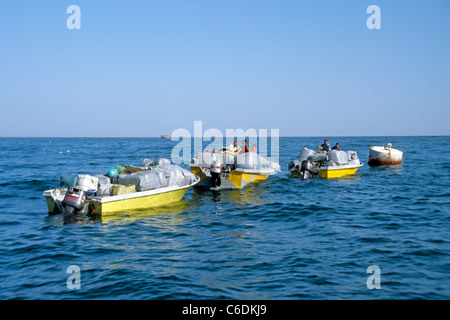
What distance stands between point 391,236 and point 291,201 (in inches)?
285

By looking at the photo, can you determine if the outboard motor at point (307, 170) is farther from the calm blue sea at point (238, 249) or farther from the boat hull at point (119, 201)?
the boat hull at point (119, 201)

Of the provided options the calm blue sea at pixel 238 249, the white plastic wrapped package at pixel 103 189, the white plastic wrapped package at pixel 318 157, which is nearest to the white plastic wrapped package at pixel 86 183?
the white plastic wrapped package at pixel 103 189

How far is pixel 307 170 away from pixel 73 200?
15959 mm

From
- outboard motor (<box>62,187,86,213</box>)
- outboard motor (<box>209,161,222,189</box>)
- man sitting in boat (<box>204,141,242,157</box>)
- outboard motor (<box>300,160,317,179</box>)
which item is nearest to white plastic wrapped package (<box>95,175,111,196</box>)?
outboard motor (<box>62,187,86,213</box>)

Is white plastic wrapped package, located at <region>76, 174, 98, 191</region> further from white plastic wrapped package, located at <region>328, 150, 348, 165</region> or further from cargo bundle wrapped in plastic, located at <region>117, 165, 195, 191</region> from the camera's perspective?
white plastic wrapped package, located at <region>328, 150, 348, 165</region>

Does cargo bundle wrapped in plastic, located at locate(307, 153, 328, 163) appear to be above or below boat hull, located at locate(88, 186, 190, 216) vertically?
above

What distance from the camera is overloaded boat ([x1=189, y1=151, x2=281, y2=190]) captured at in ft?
74.3

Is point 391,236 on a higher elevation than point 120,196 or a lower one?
lower

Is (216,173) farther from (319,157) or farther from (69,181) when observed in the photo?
(319,157)

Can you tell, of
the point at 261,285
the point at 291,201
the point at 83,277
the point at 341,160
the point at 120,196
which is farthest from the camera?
Result: the point at 341,160
